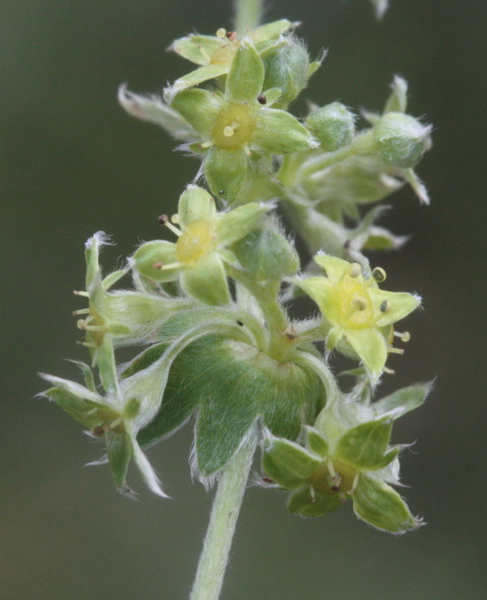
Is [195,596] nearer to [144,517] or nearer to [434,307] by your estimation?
[144,517]

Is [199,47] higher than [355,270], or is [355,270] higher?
[199,47]

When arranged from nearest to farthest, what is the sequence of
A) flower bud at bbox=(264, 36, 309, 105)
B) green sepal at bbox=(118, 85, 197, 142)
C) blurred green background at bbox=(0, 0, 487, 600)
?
flower bud at bbox=(264, 36, 309, 105)
green sepal at bbox=(118, 85, 197, 142)
blurred green background at bbox=(0, 0, 487, 600)

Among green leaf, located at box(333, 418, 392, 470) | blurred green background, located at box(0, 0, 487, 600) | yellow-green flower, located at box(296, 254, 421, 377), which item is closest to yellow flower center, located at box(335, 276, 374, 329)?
yellow-green flower, located at box(296, 254, 421, 377)

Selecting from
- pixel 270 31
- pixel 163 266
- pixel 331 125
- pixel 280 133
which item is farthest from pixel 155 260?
pixel 270 31

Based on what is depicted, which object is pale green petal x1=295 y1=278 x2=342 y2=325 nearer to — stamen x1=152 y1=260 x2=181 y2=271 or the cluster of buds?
the cluster of buds

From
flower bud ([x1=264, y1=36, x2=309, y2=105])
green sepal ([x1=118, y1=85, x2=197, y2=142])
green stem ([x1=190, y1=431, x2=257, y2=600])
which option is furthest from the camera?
green sepal ([x1=118, y1=85, x2=197, y2=142])

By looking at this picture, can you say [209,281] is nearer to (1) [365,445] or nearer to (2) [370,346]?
(2) [370,346]
